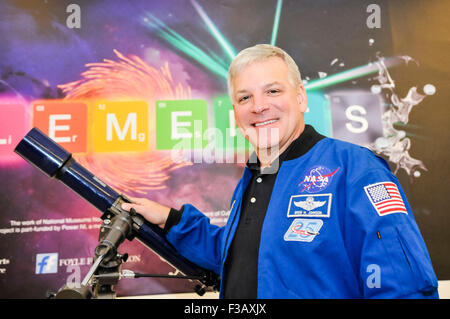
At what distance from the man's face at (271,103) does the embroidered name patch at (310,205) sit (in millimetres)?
245

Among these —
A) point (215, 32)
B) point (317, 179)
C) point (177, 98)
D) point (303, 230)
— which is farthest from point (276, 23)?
point (303, 230)

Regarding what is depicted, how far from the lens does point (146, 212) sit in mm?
1167

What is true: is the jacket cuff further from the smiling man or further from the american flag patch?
the american flag patch

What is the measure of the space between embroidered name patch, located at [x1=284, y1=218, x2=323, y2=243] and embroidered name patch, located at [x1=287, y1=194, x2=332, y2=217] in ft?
0.05

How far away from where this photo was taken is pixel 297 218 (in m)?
0.88

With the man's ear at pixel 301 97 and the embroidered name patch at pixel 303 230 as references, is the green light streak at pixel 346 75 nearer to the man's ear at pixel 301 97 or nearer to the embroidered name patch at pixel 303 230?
the man's ear at pixel 301 97

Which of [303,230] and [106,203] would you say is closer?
[303,230]

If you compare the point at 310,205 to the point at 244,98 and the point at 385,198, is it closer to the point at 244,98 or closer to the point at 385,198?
the point at 385,198

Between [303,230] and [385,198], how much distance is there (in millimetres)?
199

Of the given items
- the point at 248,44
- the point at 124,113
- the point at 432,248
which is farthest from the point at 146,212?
the point at 432,248

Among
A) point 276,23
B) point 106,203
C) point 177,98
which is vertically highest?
point 276,23

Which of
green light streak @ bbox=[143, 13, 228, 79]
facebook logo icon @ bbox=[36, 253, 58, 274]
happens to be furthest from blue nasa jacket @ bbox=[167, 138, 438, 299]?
facebook logo icon @ bbox=[36, 253, 58, 274]

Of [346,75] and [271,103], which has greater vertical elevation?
[346,75]

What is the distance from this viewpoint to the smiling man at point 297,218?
0.73m
